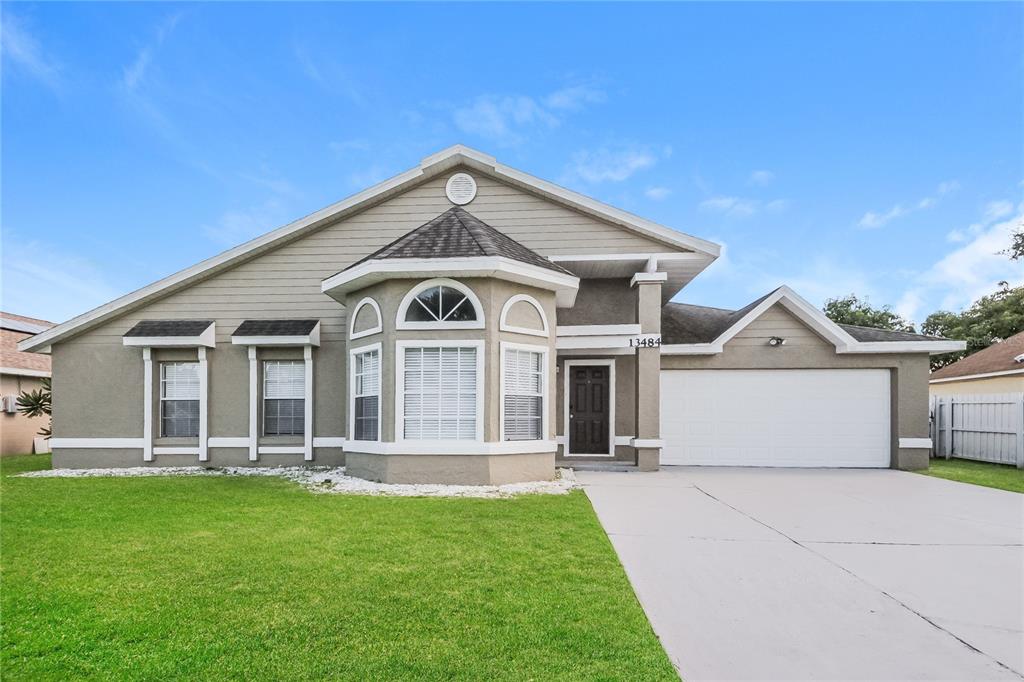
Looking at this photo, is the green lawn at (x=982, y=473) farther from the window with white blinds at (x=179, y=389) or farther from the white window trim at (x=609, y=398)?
the window with white blinds at (x=179, y=389)

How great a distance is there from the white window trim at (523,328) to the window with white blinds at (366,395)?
2.28m

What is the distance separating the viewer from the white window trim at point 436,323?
8.75 m

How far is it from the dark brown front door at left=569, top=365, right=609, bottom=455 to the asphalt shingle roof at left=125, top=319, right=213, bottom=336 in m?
8.23

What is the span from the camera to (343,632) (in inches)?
127

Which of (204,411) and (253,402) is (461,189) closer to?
(253,402)

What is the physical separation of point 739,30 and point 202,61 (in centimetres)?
1255

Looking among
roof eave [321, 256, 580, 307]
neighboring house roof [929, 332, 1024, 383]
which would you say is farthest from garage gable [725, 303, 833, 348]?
neighboring house roof [929, 332, 1024, 383]

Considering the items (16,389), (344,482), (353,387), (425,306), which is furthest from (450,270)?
(16,389)

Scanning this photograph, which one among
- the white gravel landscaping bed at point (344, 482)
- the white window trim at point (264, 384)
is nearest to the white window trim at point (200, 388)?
the white gravel landscaping bed at point (344, 482)

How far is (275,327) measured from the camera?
1125 cm

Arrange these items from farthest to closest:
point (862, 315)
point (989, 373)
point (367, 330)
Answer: point (862, 315) < point (989, 373) < point (367, 330)

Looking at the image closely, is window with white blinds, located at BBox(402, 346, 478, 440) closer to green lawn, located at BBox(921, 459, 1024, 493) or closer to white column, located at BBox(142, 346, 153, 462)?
white column, located at BBox(142, 346, 153, 462)

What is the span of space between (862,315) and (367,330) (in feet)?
123

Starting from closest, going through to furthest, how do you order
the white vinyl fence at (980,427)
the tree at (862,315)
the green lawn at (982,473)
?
the green lawn at (982,473), the white vinyl fence at (980,427), the tree at (862,315)
